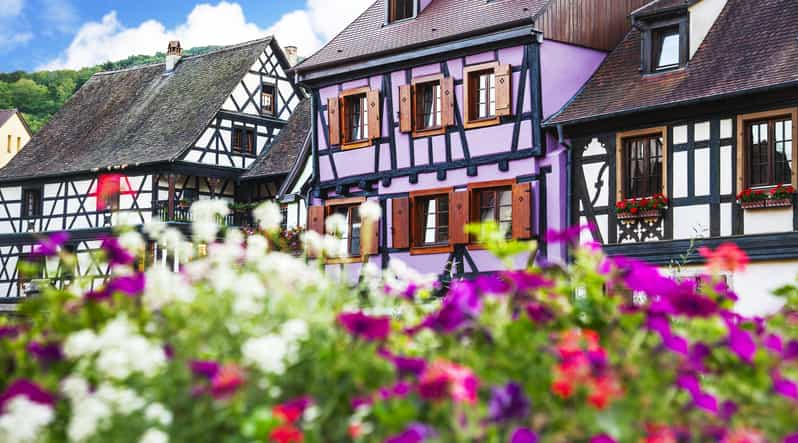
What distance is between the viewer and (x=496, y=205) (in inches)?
845

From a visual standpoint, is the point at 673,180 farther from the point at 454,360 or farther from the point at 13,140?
Answer: the point at 13,140

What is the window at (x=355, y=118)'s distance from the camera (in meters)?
24.0

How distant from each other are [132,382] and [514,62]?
56.7 feet

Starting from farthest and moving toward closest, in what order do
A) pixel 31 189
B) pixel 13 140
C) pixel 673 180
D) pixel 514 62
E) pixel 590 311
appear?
1. pixel 13 140
2. pixel 31 189
3. pixel 514 62
4. pixel 673 180
5. pixel 590 311

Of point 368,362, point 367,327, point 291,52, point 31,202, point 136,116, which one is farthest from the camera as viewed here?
point 291,52

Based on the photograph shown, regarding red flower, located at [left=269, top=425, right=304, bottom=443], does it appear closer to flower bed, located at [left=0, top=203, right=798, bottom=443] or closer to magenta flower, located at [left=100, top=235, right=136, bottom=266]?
flower bed, located at [left=0, top=203, right=798, bottom=443]

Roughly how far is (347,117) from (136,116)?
17.4 meters

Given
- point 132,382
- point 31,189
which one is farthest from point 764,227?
point 31,189

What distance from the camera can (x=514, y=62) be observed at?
21.3 meters

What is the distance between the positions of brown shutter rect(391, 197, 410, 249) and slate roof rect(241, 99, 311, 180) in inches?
500

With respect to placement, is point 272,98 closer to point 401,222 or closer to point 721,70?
point 401,222

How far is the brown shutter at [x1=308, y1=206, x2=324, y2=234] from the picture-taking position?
79.5ft

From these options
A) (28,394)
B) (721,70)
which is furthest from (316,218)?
(28,394)

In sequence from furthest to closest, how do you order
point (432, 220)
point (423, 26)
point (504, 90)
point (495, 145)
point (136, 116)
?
point (136, 116), point (423, 26), point (432, 220), point (495, 145), point (504, 90)
